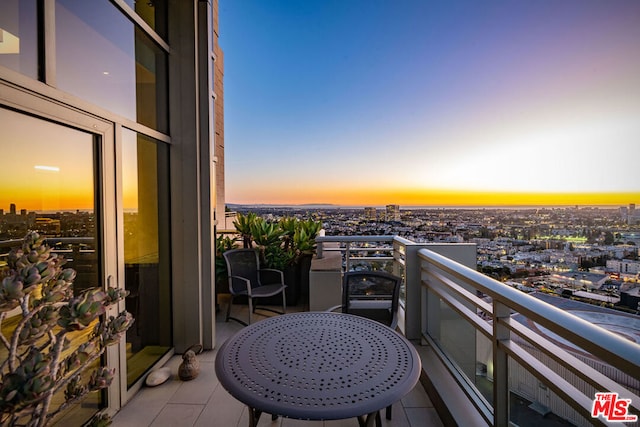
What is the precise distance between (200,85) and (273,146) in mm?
4659

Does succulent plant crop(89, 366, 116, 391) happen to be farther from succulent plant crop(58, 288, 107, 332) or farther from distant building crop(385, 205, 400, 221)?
distant building crop(385, 205, 400, 221)

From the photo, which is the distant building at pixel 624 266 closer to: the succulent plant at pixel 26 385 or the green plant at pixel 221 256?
the succulent plant at pixel 26 385

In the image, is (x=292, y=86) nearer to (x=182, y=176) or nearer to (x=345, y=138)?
(x=345, y=138)

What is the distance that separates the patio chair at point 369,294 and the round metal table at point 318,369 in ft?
2.03

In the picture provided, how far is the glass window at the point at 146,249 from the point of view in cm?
226

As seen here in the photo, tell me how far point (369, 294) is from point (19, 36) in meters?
2.70

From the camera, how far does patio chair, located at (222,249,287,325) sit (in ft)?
11.6

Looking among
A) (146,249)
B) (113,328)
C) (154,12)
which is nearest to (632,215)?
→ (113,328)

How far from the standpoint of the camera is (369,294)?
2.45 metres

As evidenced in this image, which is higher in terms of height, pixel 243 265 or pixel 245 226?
pixel 245 226

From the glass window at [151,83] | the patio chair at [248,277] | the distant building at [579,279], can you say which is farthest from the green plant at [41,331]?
the distant building at [579,279]

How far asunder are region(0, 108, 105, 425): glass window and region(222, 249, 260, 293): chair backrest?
182cm

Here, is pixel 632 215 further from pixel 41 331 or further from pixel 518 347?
pixel 41 331

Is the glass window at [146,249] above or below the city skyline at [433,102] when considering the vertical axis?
below
